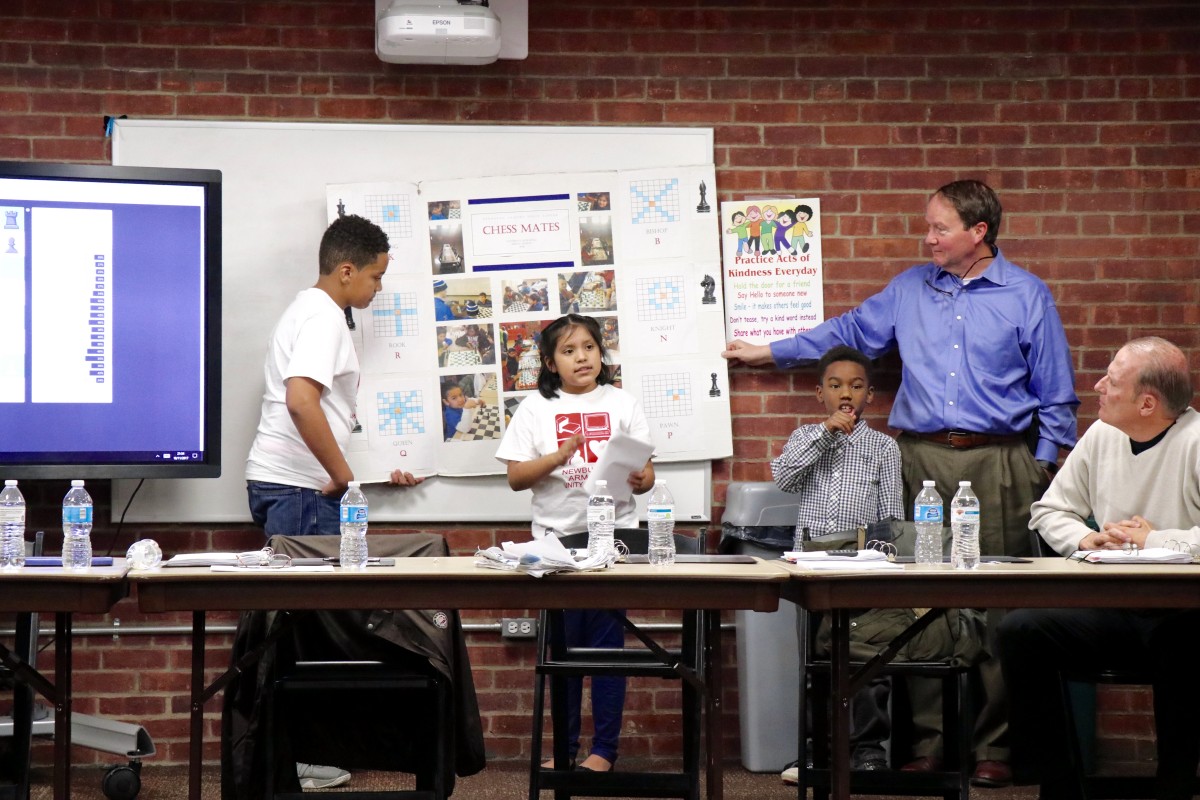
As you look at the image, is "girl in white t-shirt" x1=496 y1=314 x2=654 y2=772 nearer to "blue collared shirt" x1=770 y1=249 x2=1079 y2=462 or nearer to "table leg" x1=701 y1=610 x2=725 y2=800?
"blue collared shirt" x1=770 y1=249 x2=1079 y2=462

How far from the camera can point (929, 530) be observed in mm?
3301

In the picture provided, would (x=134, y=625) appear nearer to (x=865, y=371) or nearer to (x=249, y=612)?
(x=249, y=612)

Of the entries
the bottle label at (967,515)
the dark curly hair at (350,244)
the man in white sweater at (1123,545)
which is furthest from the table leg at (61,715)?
the man in white sweater at (1123,545)

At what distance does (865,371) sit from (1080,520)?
0.95 meters

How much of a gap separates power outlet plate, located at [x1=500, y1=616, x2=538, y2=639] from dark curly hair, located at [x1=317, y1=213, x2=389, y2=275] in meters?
1.36

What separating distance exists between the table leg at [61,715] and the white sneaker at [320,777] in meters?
1.27

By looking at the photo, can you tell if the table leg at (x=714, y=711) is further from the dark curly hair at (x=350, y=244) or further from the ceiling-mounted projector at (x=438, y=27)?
the ceiling-mounted projector at (x=438, y=27)

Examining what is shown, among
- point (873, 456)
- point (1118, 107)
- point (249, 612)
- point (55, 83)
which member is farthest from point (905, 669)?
point (55, 83)

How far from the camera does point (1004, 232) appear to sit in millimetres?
4738

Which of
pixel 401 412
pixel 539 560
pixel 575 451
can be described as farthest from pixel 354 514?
pixel 401 412

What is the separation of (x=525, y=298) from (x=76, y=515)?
6.33ft

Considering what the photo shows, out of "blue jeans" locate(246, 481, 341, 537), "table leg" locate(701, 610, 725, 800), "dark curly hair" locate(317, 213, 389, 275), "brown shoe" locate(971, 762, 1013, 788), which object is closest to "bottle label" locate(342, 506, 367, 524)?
"table leg" locate(701, 610, 725, 800)

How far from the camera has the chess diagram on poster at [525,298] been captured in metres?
4.59

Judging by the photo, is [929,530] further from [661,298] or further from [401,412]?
[401,412]
